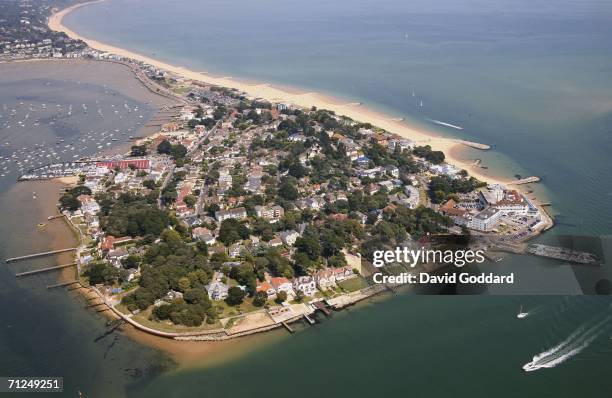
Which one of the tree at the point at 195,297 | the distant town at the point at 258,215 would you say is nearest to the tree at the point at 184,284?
the distant town at the point at 258,215

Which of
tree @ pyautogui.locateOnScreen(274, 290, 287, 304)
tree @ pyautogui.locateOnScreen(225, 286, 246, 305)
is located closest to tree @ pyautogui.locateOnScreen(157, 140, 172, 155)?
tree @ pyautogui.locateOnScreen(225, 286, 246, 305)

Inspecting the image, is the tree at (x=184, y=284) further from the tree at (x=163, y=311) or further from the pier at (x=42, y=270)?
the pier at (x=42, y=270)

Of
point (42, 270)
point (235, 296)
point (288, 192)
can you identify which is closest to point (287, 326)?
point (235, 296)

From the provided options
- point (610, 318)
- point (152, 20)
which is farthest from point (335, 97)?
point (152, 20)

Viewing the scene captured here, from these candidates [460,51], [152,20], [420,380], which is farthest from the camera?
[152,20]

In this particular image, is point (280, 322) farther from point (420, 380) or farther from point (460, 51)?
point (460, 51)

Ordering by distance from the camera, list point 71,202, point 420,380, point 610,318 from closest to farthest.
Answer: point 420,380, point 610,318, point 71,202

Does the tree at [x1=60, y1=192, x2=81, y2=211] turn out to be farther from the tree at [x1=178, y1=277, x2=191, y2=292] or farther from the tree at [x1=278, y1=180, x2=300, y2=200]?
the tree at [x1=178, y1=277, x2=191, y2=292]
